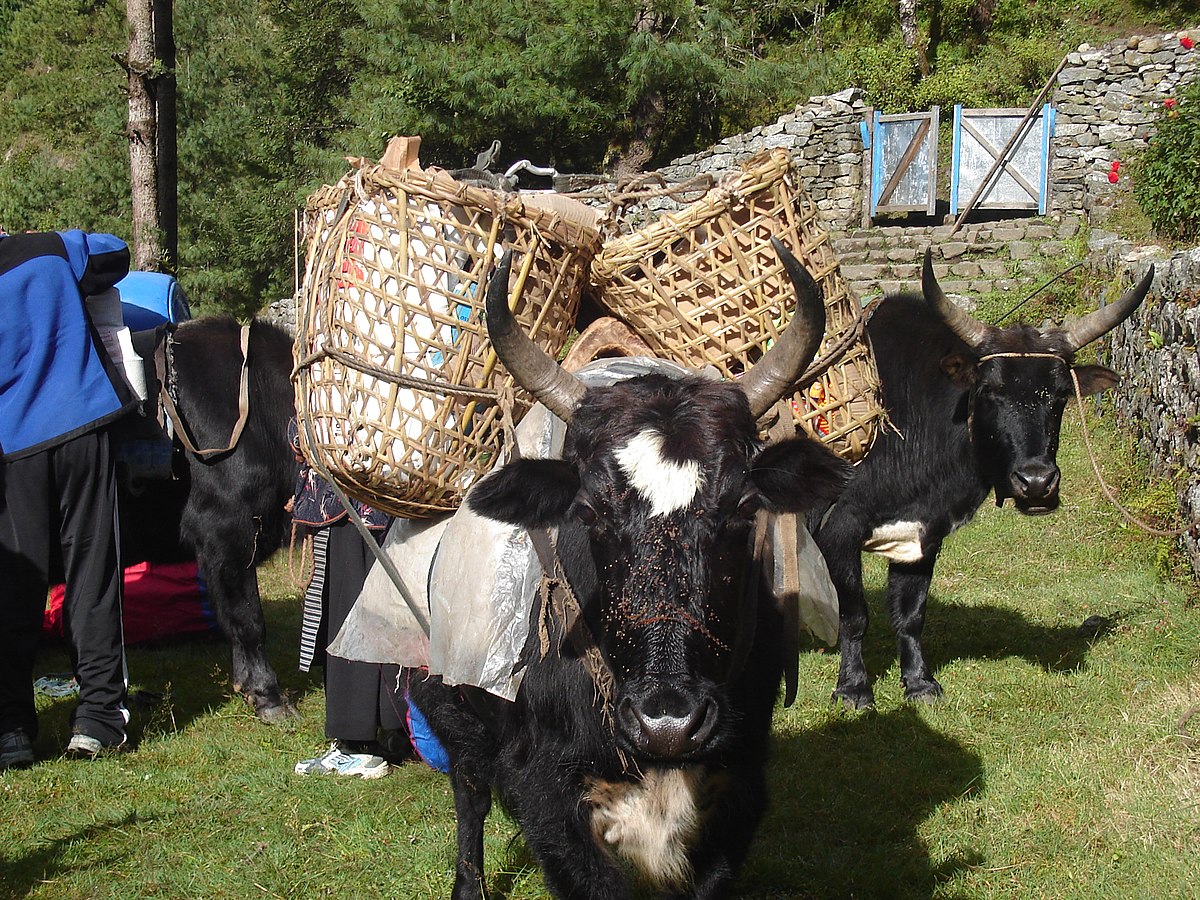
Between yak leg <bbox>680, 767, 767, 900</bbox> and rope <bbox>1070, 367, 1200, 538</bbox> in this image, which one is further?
rope <bbox>1070, 367, 1200, 538</bbox>

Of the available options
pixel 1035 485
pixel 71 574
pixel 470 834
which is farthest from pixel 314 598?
pixel 1035 485

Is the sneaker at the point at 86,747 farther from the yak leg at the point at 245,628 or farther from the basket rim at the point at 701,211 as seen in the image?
the basket rim at the point at 701,211

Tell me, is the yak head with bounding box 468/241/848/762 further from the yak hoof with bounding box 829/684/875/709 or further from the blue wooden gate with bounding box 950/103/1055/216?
the blue wooden gate with bounding box 950/103/1055/216

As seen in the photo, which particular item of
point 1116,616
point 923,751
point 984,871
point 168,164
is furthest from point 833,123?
point 984,871

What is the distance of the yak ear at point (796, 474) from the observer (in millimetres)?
2764

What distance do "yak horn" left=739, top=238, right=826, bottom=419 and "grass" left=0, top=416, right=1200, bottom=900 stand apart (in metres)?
1.80

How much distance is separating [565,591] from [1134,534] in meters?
5.81

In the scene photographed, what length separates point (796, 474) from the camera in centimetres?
277

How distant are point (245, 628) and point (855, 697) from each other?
10.3ft

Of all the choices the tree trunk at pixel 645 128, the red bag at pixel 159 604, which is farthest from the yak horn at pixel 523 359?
the tree trunk at pixel 645 128

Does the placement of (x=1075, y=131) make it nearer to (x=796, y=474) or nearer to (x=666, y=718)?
(x=796, y=474)

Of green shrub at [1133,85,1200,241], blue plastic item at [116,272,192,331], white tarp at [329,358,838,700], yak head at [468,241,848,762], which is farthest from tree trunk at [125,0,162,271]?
green shrub at [1133,85,1200,241]

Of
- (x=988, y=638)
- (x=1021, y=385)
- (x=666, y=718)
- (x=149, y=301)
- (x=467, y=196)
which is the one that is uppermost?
(x=467, y=196)

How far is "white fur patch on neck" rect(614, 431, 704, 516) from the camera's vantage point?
2.57 metres
